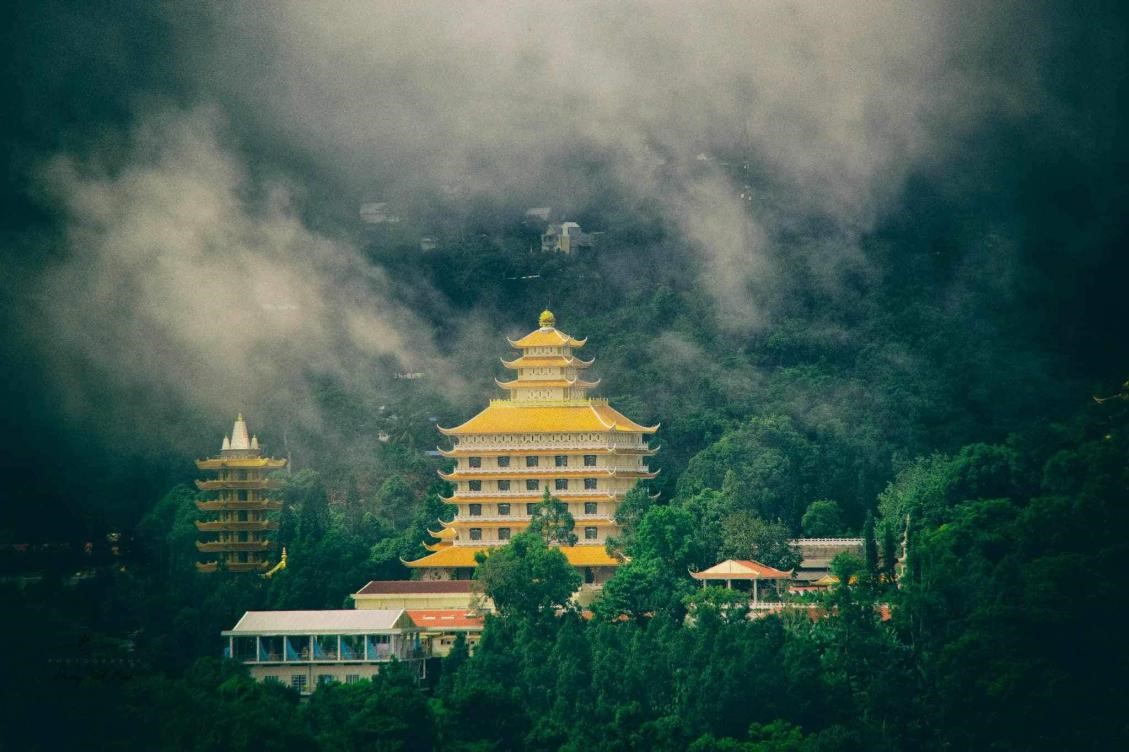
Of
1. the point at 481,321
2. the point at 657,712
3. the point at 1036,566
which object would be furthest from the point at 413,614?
the point at 481,321

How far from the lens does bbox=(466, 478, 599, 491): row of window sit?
224 ft

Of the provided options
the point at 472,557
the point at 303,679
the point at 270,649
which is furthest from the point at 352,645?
the point at 472,557

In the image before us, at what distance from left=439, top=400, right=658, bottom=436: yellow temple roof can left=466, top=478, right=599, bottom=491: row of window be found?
120cm

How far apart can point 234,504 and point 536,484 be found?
7.36m

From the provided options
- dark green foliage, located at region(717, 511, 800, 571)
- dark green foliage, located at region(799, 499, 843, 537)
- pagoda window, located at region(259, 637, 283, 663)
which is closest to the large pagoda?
dark green foliage, located at region(799, 499, 843, 537)

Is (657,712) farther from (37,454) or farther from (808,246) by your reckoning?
(808,246)

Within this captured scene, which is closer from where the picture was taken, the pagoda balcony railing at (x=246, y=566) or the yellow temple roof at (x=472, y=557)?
the yellow temple roof at (x=472, y=557)

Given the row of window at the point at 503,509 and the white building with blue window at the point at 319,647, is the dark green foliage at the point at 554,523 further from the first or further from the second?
the white building with blue window at the point at 319,647

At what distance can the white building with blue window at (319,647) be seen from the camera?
57.2m

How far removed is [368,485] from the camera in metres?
74.8

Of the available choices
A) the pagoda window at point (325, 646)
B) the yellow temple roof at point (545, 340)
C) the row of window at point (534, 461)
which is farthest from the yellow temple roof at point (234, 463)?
the pagoda window at point (325, 646)

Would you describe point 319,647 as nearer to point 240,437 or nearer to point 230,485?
point 230,485

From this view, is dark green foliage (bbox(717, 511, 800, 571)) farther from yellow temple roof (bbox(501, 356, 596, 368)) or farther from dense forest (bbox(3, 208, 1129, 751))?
yellow temple roof (bbox(501, 356, 596, 368))

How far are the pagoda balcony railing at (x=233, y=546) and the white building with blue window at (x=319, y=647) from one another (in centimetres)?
873
